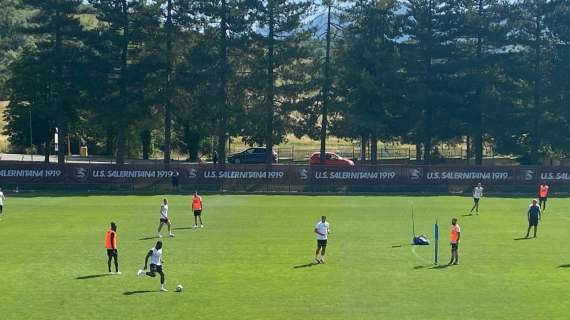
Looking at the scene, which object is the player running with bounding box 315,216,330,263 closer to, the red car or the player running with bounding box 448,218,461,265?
the player running with bounding box 448,218,461,265

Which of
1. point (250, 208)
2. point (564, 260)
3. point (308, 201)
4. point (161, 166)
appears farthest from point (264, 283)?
point (161, 166)

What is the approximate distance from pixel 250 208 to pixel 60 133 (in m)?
27.5

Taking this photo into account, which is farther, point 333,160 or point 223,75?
point 333,160

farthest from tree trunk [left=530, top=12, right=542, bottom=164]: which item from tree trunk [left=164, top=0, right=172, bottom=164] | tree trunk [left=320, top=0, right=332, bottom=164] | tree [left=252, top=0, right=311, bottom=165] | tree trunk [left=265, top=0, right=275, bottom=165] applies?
tree trunk [left=164, top=0, right=172, bottom=164]

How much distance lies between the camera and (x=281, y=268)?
28656 millimetres

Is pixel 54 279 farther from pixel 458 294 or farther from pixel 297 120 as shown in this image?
pixel 297 120

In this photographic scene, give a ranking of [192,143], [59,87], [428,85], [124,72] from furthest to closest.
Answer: [192,143], [428,85], [124,72], [59,87]

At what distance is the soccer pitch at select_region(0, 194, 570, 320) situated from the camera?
22609mm

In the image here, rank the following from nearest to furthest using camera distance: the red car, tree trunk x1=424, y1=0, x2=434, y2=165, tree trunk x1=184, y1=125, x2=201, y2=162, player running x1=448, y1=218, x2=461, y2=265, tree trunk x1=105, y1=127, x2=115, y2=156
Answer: player running x1=448, y1=218, x2=461, y2=265 < tree trunk x1=424, y1=0, x2=434, y2=165 < the red car < tree trunk x1=184, y1=125, x2=201, y2=162 < tree trunk x1=105, y1=127, x2=115, y2=156

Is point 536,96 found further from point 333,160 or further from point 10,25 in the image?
point 10,25

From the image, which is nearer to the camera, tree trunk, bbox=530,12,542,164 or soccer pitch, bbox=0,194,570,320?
soccer pitch, bbox=0,194,570,320

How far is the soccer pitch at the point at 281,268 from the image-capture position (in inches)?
890

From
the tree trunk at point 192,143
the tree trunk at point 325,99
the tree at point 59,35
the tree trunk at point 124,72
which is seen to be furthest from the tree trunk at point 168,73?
the tree trunk at point 192,143

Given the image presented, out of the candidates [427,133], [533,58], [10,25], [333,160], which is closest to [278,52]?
[333,160]
